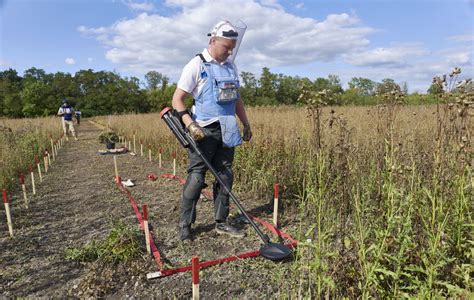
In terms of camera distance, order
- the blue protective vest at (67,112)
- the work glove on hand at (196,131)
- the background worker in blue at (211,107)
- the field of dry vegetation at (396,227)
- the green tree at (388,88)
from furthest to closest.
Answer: the blue protective vest at (67,112)
the background worker in blue at (211,107)
the work glove on hand at (196,131)
the green tree at (388,88)
the field of dry vegetation at (396,227)

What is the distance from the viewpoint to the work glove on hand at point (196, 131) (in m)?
2.69

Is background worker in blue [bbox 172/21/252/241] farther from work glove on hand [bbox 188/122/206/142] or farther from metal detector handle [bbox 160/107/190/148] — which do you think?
metal detector handle [bbox 160/107/190/148]

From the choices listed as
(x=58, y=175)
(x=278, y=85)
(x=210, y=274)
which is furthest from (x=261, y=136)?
(x=278, y=85)

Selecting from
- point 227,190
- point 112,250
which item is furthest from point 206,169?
point 112,250

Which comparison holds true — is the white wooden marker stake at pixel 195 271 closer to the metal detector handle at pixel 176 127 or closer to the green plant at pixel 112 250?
the green plant at pixel 112 250

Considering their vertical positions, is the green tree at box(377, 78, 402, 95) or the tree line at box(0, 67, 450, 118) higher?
the tree line at box(0, 67, 450, 118)

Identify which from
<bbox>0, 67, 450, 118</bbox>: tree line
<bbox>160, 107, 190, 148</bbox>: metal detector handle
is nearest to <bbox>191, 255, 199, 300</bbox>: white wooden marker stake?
<bbox>160, 107, 190, 148</bbox>: metal detector handle

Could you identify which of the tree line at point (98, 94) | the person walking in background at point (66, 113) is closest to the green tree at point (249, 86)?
the tree line at point (98, 94)

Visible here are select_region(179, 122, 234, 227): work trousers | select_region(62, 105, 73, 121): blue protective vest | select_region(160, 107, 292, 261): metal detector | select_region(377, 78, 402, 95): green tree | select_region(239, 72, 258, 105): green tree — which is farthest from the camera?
select_region(239, 72, 258, 105): green tree

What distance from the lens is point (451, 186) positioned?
1.86 meters

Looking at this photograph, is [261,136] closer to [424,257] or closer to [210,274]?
[210,274]

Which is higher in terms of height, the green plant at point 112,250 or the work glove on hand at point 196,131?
the work glove on hand at point 196,131

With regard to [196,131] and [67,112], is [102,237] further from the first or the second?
[67,112]

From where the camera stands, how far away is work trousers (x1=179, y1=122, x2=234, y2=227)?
117 inches
